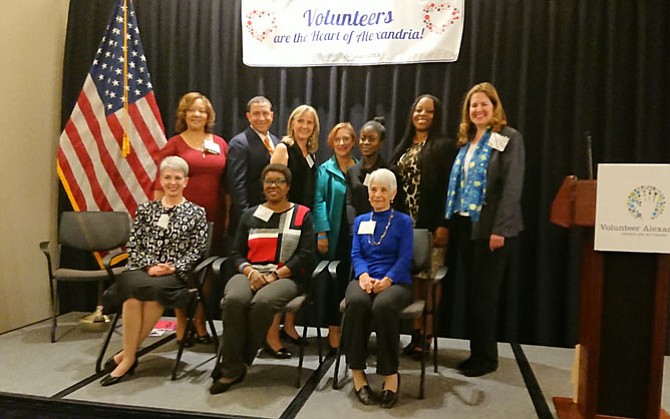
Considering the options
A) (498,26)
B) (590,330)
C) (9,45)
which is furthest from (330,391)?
(9,45)

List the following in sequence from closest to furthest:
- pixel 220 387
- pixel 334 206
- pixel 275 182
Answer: pixel 220 387 < pixel 275 182 < pixel 334 206

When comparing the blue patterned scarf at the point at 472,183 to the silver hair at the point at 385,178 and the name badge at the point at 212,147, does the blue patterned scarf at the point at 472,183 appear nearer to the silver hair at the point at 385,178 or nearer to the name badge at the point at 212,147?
the silver hair at the point at 385,178

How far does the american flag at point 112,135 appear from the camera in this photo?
165 inches

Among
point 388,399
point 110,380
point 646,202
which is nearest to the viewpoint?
point 646,202

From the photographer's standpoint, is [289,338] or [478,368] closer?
[478,368]

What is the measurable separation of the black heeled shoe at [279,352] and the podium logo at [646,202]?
6.72 feet

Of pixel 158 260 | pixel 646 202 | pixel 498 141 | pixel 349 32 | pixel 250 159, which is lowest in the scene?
pixel 158 260

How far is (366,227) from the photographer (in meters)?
3.08

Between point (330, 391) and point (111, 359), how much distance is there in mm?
1300

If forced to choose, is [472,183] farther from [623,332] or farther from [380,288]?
[623,332]

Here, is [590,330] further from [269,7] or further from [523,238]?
[269,7]

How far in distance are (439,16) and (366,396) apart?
101 inches

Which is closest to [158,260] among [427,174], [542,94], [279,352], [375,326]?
[279,352]

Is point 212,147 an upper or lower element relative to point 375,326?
upper
